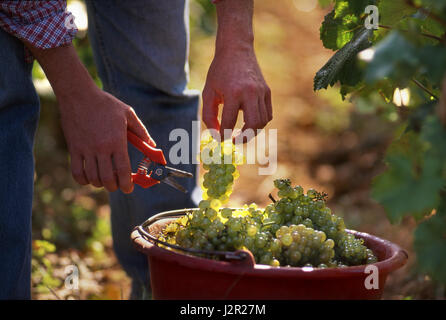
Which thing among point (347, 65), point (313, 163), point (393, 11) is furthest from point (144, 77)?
point (313, 163)

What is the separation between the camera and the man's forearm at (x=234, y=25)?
1.68 meters

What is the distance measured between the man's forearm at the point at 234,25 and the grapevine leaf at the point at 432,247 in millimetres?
876

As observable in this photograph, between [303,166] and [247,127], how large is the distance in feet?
8.83

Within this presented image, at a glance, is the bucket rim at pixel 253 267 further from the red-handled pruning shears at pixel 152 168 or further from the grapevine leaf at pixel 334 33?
the grapevine leaf at pixel 334 33

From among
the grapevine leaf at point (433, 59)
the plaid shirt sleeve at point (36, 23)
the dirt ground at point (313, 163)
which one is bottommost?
the dirt ground at point (313, 163)

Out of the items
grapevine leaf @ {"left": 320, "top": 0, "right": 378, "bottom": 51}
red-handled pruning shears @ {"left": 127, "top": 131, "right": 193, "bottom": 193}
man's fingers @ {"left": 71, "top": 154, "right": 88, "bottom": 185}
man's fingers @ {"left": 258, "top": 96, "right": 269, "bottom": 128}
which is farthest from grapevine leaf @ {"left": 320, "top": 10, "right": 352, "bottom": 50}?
man's fingers @ {"left": 71, "top": 154, "right": 88, "bottom": 185}

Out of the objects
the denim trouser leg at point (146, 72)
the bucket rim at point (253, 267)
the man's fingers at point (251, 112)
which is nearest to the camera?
the bucket rim at point (253, 267)

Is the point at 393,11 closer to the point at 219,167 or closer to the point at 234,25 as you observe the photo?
the point at 234,25

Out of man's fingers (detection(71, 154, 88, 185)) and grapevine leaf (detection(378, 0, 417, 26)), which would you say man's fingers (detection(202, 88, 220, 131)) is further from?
grapevine leaf (detection(378, 0, 417, 26))

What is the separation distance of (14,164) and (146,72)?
0.72m

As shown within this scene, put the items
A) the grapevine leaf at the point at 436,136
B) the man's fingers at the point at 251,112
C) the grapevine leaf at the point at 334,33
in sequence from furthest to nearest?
the grapevine leaf at the point at 334,33 < the man's fingers at the point at 251,112 < the grapevine leaf at the point at 436,136

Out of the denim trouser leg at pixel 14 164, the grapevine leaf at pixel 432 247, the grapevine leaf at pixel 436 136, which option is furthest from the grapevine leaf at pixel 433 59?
the denim trouser leg at pixel 14 164

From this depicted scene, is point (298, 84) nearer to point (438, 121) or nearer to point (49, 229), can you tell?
point (49, 229)
